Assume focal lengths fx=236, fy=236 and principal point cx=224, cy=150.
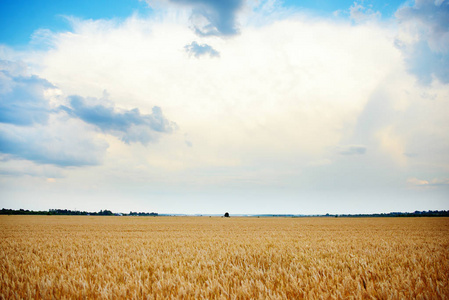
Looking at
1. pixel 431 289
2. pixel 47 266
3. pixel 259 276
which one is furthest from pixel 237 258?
pixel 47 266

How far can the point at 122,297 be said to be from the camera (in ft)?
12.8

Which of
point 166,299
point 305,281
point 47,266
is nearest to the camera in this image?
point 166,299

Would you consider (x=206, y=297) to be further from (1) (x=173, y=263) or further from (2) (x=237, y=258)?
(2) (x=237, y=258)

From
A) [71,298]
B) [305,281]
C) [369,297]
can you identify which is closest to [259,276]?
[305,281]

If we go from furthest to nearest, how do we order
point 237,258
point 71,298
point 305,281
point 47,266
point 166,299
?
point 237,258
point 47,266
point 305,281
point 71,298
point 166,299

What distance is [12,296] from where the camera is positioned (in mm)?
3924

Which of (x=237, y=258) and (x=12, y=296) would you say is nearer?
(x=12, y=296)

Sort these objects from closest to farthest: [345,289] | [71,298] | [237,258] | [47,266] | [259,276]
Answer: [71,298], [345,289], [259,276], [47,266], [237,258]

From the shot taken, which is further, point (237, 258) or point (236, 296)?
point (237, 258)

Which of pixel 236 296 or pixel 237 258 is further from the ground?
pixel 236 296

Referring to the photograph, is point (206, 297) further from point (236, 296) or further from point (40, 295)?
point (40, 295)

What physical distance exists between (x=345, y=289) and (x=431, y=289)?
4.99 ft

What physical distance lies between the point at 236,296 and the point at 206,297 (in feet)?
1.57

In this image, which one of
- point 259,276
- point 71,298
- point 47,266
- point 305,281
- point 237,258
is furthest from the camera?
point 237,258
